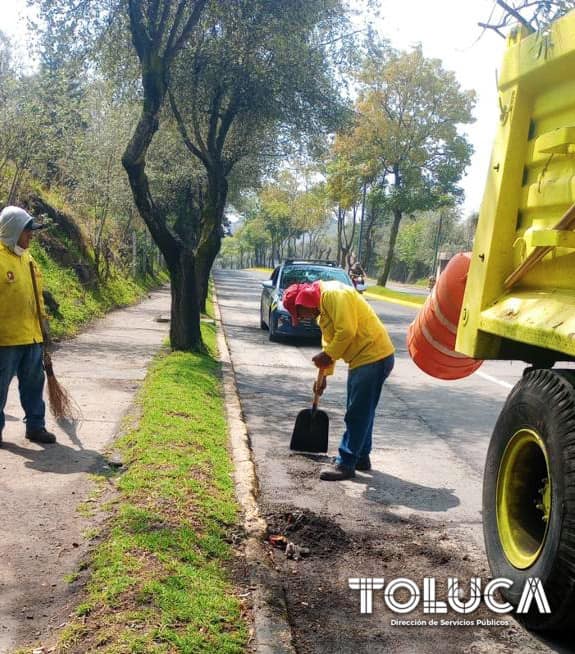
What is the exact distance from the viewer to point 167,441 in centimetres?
596

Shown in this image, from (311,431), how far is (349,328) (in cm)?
120

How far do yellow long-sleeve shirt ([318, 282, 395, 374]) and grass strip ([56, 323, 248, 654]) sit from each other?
1257mm

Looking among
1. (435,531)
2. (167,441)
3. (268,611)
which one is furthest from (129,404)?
(268,611)

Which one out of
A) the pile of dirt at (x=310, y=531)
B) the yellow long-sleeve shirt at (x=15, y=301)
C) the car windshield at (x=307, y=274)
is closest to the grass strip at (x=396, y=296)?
the car windshield at (x=307, y=274)

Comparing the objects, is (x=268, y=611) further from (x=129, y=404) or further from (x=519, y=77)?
(x=129, y=404)

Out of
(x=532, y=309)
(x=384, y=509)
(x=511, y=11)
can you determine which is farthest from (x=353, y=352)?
(x=511, y=11)

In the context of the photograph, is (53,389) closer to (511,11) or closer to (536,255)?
(536,255)

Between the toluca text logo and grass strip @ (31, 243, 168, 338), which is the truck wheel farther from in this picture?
grass strip @ (31, 243, 168, 338)

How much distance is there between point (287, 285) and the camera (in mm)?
15695

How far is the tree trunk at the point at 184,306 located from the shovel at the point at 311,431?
16.0 feet

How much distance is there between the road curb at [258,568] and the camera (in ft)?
10.3

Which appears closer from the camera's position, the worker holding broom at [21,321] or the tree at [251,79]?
the worker holding broom at [21,321]

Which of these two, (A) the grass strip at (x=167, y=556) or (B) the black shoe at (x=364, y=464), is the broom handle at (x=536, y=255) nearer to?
(A) the grass strip at (x=167, y=556)

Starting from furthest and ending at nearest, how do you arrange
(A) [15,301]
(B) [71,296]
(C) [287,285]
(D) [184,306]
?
(B) [71,296]
(C) [287,285]
(D) [184,306]
(A) [15,301]
